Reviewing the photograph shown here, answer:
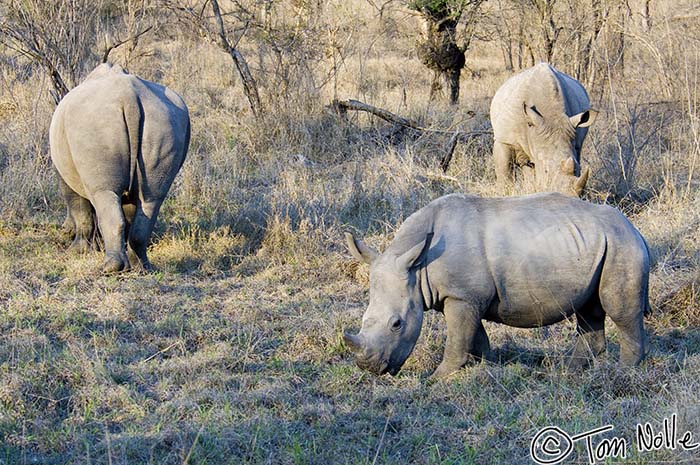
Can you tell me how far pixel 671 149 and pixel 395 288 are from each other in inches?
269

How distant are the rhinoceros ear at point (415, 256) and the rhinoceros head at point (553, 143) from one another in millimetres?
3255

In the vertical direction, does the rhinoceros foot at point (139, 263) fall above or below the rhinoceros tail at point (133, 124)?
below

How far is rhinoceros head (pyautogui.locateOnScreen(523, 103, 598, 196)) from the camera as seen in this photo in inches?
316

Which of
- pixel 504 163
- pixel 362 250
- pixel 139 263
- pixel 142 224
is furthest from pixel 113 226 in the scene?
pixel 504 163

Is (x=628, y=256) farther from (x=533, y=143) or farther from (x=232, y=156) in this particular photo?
(x=232, y=156)

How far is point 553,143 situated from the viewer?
8.30 meters

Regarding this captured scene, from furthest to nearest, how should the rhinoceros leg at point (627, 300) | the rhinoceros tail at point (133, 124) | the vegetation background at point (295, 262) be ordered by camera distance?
the rhinoceros tail at point (133, 124) < the rhinoceros leg at point (627, 300) < the vegetation background at point (295, 262)

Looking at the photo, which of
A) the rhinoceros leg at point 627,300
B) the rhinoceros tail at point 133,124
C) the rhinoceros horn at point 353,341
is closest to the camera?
the rhinoceros horn at point 353,341

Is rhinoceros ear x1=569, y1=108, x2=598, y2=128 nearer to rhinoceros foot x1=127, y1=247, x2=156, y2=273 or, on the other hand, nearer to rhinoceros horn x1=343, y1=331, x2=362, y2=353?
rhinoceros foot x1=127, y1=247, x2=156, y2=273

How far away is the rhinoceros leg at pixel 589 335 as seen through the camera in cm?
537

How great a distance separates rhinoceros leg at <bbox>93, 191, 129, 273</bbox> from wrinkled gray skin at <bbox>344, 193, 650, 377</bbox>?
Answer: 2.67 meters

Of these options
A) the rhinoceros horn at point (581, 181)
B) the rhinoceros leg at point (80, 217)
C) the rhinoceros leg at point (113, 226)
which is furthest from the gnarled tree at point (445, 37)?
the rhinoceros leg at point (113, 226)

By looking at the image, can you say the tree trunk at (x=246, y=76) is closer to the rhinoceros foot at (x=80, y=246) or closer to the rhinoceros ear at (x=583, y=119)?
the rhinoceros foot at (x=80, y=246)

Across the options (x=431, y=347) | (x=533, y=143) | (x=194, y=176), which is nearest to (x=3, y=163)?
(x=194, y=176)
